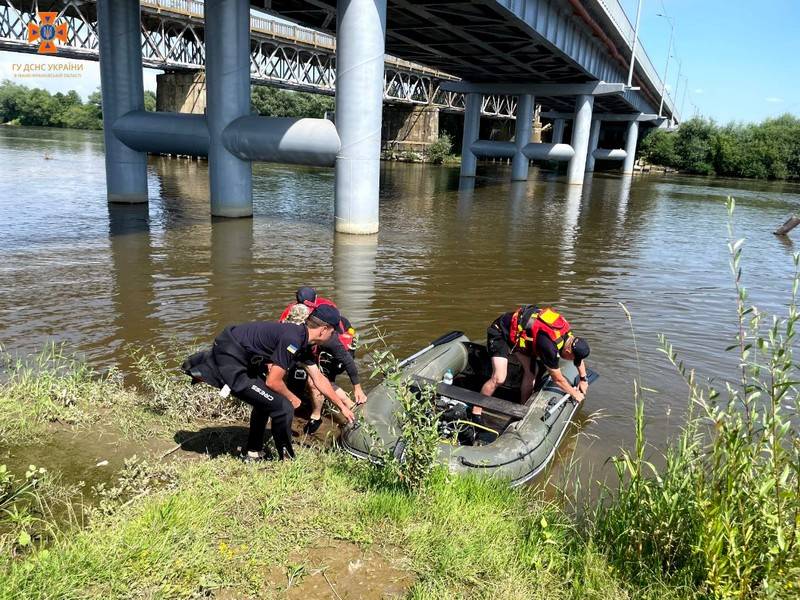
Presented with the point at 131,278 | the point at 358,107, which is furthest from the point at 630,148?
the point at 131,278

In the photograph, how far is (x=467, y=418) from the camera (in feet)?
17.8

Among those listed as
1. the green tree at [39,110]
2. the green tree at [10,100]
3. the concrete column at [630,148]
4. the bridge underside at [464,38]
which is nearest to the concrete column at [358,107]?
the bridge underside at [464,38]

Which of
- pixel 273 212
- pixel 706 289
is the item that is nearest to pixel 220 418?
pixel 706 289

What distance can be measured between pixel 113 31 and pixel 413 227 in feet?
32.8

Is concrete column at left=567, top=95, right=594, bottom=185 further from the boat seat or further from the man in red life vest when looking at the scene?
the boat seat

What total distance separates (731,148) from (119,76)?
2147 inches

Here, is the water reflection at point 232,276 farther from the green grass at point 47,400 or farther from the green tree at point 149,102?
the green tree at point 149,102

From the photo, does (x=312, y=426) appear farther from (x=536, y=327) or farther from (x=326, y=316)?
(x=536, y=327)

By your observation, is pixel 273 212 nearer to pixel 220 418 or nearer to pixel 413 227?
pixel 413 227

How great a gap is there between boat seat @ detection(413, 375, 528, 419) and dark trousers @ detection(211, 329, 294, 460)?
1.41 meters

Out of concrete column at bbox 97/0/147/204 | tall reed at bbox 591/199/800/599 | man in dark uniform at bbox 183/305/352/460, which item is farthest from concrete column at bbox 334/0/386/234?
tall reed at bbox 591/199/800/599

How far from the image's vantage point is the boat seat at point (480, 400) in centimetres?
524

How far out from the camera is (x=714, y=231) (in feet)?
63.7

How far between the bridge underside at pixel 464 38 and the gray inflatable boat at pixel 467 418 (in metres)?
16.3
